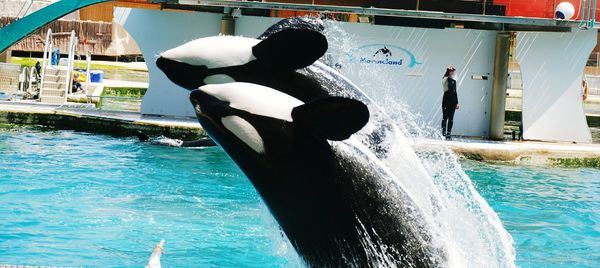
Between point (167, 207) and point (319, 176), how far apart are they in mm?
5750

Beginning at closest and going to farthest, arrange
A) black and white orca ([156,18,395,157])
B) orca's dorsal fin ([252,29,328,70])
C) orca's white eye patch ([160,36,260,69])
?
orca's dorsal fin ([252,29,328,70])
black and white orca ([156,18,395,157])
orca's white eye patch ([160,36,260,69])

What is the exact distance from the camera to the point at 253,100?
14.4 feet

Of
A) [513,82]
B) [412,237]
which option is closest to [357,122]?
[412,237]

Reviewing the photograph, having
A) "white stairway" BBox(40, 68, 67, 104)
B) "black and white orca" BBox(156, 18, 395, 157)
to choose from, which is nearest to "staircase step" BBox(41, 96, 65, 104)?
"white stairway" BBox(40, 68, 67, 104)

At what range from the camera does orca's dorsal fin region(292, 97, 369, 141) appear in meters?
4.13

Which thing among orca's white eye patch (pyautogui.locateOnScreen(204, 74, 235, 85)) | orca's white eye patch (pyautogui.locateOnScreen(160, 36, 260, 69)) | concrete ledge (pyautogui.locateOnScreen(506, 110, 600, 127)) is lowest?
concrete ledge (pyautogui.locateOnScreen(506, 110, 600, 127))

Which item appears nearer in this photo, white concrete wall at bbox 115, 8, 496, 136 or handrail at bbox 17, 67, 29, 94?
white concrete wall at bbox 115, 8, 496, 136

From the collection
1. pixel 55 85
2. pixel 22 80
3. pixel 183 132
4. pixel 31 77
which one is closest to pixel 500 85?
pixel 183 132

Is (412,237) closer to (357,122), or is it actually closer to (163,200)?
(357,122)

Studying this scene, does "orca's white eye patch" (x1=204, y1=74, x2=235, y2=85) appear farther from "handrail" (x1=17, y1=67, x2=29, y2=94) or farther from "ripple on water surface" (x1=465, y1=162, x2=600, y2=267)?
"handrail" (x1=17, y1=67, x2=29, y2=94)

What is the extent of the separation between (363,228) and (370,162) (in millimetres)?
356

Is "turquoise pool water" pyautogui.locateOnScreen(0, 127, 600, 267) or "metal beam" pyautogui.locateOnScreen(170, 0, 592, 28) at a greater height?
"metal beam" pyautogui.locateOnScreen(170, 0, 592, 28)

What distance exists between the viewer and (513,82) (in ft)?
121

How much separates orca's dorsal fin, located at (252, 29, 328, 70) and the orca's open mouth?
332 millimetres
